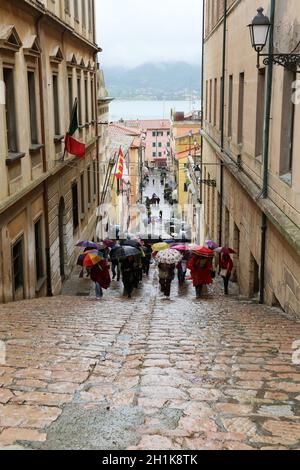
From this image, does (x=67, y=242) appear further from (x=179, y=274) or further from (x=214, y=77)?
(x=214, y=77)

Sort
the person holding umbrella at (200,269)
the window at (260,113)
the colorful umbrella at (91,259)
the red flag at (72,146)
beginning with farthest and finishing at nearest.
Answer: the red flag at (72,146)
the person holding umbrella at (200,269)
the colorful umbrella at (91,259)
the window at (260,113)

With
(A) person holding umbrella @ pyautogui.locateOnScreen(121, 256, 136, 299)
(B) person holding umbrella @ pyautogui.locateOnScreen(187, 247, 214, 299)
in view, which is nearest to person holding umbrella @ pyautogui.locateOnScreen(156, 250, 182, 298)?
(B) person holding umbrella @ pyautogui.locateOnScreen(187, 247, 214, 299)

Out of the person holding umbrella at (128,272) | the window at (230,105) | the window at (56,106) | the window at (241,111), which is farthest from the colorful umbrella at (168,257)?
the window at (230,105)

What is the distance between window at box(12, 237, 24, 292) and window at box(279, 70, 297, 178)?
6.21 m

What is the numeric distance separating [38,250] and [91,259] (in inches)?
86.9

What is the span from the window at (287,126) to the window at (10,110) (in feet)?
19.2

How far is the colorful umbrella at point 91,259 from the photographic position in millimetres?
14219

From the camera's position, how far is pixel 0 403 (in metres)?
5.02

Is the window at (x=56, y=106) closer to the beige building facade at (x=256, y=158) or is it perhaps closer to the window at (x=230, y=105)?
the beige building facade at (x=256, y=158)

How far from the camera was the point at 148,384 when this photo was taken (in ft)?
18.6

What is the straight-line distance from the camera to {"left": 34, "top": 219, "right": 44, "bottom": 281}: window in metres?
15.6

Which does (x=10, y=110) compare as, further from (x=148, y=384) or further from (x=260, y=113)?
(x=148, y=384)

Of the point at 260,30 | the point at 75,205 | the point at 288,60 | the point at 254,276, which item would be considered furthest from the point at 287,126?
the point at 75,205

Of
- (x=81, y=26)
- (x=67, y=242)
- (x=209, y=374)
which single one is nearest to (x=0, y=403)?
(x=209, y=374)
